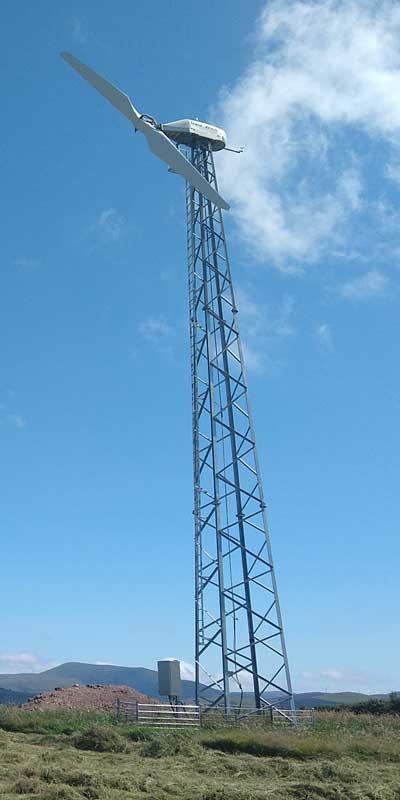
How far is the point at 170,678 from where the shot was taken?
134ft

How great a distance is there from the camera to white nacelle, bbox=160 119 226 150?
4556 centimetres

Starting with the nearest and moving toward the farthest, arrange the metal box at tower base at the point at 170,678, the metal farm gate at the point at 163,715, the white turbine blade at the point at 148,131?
the metal farm gate at the point at 163,715 → the metal box at tower base at the point at 170,678 → the white turbine blade at the point at 148,131

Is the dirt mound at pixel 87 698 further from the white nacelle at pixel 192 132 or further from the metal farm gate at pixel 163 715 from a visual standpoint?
the white nacelle at pixel 192 132

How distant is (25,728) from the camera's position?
3506cm

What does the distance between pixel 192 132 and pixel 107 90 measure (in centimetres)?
498

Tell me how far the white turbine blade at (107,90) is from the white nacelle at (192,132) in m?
2.17

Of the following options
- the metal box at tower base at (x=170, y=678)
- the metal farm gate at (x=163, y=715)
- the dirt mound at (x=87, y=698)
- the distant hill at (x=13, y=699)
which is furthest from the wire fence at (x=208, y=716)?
the distant hill at (x=13, y=699)

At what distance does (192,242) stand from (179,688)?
22954mm

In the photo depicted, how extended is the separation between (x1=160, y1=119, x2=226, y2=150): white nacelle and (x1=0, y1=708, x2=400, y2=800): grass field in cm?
2999

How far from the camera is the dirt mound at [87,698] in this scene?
161 feet

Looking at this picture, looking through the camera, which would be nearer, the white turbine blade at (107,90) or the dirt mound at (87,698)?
the white turbine blade at (107,90)

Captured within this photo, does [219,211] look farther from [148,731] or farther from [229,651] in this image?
[148,731]

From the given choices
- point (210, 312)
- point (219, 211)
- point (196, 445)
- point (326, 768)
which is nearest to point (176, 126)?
point (219, 211)

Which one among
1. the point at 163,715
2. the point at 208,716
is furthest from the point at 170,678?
the point at 208,716
